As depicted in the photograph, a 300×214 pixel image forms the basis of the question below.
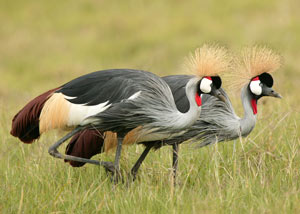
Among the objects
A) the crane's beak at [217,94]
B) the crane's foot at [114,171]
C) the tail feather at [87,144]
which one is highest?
the crane's beak at [217,94]

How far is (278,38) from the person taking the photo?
297 inches

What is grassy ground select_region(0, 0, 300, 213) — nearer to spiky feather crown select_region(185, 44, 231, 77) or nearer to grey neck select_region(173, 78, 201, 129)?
grey neck select_region(173, 78, 201, 129)

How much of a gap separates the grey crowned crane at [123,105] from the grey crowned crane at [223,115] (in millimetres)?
204

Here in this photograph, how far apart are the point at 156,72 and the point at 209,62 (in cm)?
361

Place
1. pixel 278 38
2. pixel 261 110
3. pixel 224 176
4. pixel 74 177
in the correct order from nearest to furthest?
pixel 224 176 → pixel 74 177 → pixel 261 110 → pixel 278 38

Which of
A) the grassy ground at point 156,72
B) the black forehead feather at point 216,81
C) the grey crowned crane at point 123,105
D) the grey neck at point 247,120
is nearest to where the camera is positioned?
the grassy ground at point 156,72

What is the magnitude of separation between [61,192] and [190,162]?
85 centimetres

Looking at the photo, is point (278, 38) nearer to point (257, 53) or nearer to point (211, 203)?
point (257, 53)

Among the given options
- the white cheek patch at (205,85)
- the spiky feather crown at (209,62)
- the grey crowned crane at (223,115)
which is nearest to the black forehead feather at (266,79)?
the grey crowned crane at (223,115)

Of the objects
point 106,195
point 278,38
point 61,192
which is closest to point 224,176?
point 106,195

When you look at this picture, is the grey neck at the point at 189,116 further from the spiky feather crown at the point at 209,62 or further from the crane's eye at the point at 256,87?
the crane's eye at the point at 256,87

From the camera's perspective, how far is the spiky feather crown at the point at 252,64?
11.1 ft

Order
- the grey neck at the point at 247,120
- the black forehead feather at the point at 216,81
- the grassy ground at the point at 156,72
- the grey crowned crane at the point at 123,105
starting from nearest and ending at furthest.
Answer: the grassy ground at the point at 156,72
the grey crowned crane at the point at 123,105
the black forehead feather at the point at 216,81
the grey neck at the point at 247,120

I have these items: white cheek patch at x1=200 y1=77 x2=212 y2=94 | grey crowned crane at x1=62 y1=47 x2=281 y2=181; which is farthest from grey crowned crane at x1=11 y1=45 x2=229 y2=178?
grey crowned crane at x1=62 y1=47 x2=281 y2=181
